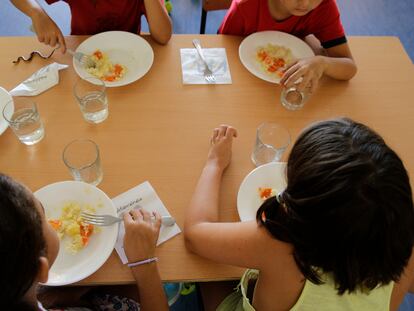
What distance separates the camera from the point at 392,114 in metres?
1.20

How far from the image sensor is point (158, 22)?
1.28 m

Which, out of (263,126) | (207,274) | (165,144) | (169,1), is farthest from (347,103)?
(169,1)

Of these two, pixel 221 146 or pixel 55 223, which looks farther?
pixel 221 146

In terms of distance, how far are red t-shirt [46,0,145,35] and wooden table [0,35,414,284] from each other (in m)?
0.22

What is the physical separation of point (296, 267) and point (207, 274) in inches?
8.4

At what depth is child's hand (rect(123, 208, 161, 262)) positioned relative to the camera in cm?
83

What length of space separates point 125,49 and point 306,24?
2.29ft

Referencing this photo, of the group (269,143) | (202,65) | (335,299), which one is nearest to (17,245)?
(335,299)

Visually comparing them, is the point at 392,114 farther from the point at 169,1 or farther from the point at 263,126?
the point at 169,1

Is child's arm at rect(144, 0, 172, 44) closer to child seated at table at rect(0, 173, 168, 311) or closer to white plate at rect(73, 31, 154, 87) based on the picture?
white plate at rect(73, 31, 154, 87)

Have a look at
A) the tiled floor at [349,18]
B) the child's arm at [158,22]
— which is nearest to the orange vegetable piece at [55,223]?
the child's arm at [158,22]

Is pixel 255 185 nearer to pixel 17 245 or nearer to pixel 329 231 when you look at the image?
pixel 329 231

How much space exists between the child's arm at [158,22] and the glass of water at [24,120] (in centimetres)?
49

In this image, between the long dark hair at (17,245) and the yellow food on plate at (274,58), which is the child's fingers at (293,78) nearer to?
the yellow food on plate at (274,58)
